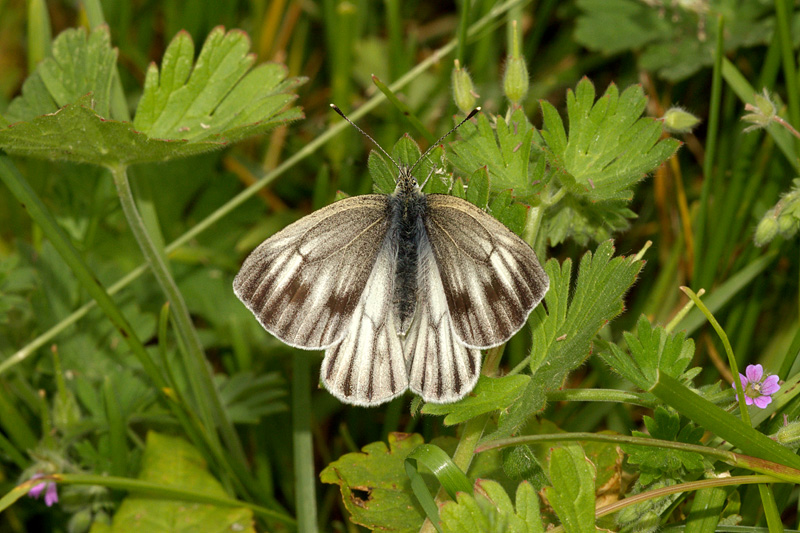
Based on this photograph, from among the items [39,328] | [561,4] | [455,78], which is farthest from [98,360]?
[561,4]

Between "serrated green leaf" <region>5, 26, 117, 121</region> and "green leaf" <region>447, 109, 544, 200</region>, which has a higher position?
"serrated green leaf" <region>5, 26, 117, 121</region>

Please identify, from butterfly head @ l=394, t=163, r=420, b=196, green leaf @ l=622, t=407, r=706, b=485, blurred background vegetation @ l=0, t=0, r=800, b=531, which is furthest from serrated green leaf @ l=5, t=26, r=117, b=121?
green leaf @ l=622, t=407, r=706, b=485

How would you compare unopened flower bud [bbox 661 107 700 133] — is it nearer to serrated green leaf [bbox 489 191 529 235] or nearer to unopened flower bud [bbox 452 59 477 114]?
unopened flower bud [bbox 452 59 477 114]

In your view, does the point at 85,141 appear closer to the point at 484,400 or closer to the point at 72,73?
the point at 72,73

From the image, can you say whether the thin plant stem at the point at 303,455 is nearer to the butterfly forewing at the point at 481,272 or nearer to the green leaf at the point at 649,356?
the butterfly forewing at the point at 481,272

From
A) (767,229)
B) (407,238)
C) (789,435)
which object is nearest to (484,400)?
(407,238)
